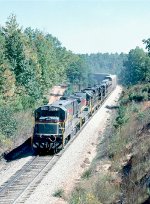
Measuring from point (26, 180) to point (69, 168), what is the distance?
3785mm

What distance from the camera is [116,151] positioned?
27.1 metres

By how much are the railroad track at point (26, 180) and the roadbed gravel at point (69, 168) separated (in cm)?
36

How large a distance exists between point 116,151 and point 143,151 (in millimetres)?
4693

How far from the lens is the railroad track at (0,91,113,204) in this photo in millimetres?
20172

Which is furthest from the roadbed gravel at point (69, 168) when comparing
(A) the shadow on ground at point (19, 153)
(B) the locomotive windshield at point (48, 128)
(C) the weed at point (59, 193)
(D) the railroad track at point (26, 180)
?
(A) the shadow on ground at point (19, 153)

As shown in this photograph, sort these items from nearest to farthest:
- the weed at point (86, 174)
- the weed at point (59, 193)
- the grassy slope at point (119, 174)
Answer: the grassy slope at point (119, 174), the weed at point (59, 193), the weed at point (86, 174)

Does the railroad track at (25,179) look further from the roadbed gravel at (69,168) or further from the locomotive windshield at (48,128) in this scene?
the locomotive windshield at (48,128)

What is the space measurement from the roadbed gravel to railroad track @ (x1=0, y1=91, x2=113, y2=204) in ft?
1.18

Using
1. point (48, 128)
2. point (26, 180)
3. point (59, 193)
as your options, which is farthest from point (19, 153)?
point (59, 193)

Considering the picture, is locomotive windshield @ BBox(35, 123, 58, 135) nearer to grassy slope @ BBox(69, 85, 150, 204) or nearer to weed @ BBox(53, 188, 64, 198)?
→ grassy slope @ BBox(69, 85, 150, 204)

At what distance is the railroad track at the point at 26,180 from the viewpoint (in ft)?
66.2

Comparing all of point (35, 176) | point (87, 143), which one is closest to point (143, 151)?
point (35, 176)

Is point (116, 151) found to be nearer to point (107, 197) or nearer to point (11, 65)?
point (107, 197)

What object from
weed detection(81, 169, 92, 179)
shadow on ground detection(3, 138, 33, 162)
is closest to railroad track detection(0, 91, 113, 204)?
shadow on ground detection(3, 138, 33, 162)
